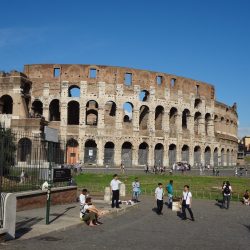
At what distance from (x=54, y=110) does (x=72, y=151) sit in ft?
23.0

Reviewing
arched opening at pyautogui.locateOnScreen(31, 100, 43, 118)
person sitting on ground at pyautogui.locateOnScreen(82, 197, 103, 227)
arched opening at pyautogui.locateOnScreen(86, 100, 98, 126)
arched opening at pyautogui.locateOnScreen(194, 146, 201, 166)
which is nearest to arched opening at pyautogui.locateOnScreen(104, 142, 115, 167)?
arched opening at pyautogui.locateOnScreen(86, 100, 98, 126)

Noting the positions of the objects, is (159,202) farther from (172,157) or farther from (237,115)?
(237,115)

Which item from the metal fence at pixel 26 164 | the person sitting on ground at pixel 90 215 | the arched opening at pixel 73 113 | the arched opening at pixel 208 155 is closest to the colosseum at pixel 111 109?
the arched opening at pixel 73 113

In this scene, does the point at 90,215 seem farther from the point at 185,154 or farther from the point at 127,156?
the point at 185,154

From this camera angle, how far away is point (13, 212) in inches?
392

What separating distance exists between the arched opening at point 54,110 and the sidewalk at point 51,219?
115 ft

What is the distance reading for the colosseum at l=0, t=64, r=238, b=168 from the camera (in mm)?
48719

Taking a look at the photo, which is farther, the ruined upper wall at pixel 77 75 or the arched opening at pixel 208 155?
the arched opening at pixel 208 155

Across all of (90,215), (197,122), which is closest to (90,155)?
(197,122)

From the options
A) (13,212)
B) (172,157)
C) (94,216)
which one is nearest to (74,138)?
(172,157)

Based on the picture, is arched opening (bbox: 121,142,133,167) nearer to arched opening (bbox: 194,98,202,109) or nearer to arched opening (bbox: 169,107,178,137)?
arched opening (bbox: 169,107,178,137)

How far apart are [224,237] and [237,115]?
63303mm

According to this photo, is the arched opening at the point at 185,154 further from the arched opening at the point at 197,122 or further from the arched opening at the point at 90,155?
the arched opening at the point at 90,155

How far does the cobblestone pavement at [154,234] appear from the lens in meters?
10.1
